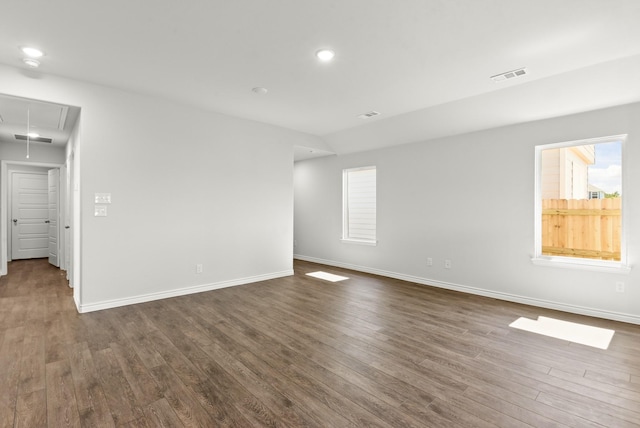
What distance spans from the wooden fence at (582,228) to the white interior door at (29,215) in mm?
10318

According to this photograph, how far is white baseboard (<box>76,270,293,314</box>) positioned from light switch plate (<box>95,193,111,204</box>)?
121 cm

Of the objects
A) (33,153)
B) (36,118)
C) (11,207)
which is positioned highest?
(36,118)

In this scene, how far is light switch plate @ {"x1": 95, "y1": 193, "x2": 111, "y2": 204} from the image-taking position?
147 inches

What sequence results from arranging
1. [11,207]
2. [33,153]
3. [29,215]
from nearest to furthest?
[33,153] < [11,207] < [29,215]

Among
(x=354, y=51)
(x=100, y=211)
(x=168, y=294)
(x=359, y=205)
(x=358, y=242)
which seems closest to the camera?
(x=354, y=51)

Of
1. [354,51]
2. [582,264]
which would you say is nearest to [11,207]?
[354,51]

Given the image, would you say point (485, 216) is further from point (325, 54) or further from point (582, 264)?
point (325, 54)

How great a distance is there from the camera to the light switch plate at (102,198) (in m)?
3.74

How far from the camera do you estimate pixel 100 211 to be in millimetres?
3770

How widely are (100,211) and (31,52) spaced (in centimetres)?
171

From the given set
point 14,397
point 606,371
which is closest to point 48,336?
point 14,397

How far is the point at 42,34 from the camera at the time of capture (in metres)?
2.64

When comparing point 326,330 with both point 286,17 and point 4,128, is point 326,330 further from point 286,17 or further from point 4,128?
point 4,128

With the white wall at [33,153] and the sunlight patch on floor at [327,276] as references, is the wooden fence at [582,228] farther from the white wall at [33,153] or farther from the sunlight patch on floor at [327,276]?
the white wall at [33,153]
